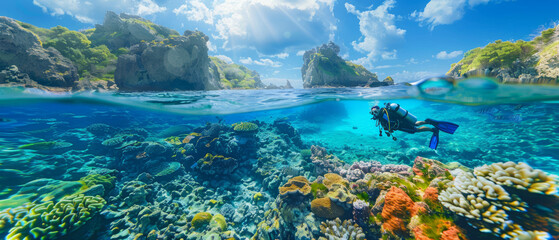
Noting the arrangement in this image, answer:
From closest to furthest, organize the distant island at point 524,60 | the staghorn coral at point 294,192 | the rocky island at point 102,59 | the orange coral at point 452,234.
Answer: the orange coral at point 452,234
the staghorn coral at point 294,192
the distant island at point 524,60
the rocky island at point 102,59

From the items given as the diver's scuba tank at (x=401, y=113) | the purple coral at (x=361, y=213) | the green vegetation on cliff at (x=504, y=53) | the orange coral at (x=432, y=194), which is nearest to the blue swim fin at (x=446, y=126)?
the diver's scuba tank at (x=401, y=113)

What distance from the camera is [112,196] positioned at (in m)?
7.08

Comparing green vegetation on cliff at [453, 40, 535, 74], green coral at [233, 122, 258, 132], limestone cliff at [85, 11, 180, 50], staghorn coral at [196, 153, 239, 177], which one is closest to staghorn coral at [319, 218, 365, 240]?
staghorn coral at [196, 153, 239, 177]

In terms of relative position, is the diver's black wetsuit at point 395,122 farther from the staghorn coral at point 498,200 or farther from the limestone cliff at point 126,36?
the limestone cliff at point 126,36

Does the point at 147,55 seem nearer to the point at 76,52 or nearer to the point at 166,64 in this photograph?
the point at 166,64

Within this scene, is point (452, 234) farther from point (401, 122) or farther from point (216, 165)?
point (216, 165)

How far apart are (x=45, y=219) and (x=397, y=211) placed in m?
10.2

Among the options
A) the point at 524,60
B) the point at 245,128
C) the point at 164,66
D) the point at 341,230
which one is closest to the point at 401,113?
the point at 341,230

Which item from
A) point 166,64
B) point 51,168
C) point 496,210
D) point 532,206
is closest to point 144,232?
point 51,168

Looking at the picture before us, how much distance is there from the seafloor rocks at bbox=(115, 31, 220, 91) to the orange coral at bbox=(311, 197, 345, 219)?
19319mm

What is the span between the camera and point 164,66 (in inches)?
680

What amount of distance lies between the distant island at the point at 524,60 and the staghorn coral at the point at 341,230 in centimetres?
862

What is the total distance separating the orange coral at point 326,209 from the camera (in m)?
5.04

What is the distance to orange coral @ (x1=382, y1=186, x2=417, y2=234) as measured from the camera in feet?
12.9
